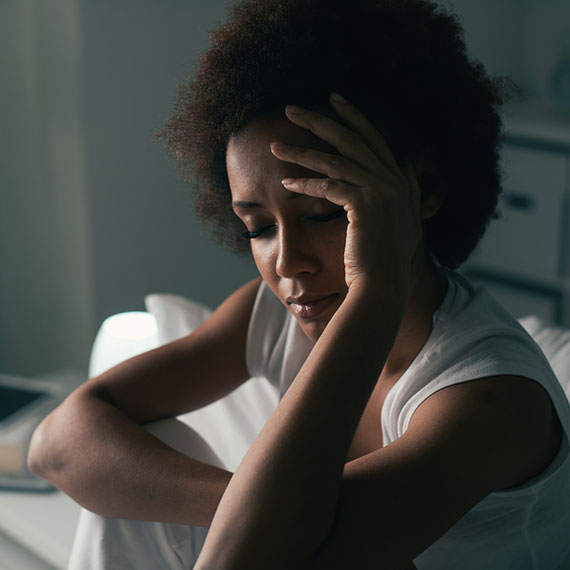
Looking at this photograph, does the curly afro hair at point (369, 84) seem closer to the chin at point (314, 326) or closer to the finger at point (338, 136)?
the finger at point (338, 136)

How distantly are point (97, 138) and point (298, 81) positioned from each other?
1.71m

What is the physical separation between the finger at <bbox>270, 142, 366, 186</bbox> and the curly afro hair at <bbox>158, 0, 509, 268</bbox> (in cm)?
6

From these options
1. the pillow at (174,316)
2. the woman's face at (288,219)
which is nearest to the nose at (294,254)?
the woman's face at (288,219)

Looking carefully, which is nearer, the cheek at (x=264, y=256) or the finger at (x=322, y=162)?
the finger at (x=322, y=162)

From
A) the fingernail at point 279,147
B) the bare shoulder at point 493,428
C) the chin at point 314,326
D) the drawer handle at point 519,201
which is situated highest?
the fingernail at point 279,147

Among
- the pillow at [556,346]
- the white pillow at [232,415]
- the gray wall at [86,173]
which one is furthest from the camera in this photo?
the gray wall at [86,173]

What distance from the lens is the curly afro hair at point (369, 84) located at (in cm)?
98

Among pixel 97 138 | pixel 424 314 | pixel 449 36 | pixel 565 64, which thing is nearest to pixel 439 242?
pixel 424 314

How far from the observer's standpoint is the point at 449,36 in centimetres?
106

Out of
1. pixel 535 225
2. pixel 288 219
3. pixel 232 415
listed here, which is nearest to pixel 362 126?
pixel 288 219

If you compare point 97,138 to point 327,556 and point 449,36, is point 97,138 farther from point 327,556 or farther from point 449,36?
point 327,556

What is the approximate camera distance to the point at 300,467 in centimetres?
83

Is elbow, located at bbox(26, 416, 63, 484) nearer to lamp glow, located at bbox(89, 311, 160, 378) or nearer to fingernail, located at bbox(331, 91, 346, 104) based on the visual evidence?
lamp glow, located at bbox(89, 311, 160, 378)

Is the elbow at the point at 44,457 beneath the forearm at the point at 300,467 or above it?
beneath
